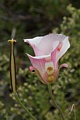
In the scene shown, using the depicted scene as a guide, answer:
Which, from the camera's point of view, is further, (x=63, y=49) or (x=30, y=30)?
(x=30, y=30)

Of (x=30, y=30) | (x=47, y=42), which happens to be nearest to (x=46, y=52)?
(x=47, y=42)

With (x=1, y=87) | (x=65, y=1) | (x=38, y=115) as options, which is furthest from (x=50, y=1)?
(x=38, y=115)

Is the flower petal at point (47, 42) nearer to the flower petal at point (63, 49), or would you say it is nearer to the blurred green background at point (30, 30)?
the flower petal at point (63, 49)

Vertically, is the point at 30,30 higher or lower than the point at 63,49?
higher

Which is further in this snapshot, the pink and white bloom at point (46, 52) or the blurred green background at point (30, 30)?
the blurred green background at point (30, 30)

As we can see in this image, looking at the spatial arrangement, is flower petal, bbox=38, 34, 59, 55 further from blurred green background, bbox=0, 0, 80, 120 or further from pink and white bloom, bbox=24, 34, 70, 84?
blurred green background, bbox=0, 0, 80, 120

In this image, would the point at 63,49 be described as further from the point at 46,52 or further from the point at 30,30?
the point at 30,30

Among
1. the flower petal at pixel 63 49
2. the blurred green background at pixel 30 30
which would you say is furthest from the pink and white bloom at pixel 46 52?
the blurred green background at pixel 30 30

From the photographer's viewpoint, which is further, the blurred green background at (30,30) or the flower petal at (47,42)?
the blurred green background at (30,30)

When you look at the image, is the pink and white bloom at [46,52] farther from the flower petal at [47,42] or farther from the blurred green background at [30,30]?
the blurred green background at [30,30]

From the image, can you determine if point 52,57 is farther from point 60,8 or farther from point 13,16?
point 13,16
